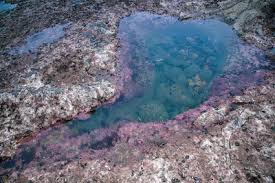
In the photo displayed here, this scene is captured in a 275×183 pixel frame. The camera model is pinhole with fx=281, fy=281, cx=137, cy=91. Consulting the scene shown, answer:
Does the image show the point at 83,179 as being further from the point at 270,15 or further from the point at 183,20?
the point at 270,15

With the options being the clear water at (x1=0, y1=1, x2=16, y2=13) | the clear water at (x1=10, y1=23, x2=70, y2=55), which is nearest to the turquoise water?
the clear water at (x1=10, y1=23, x2=70, y2=55)

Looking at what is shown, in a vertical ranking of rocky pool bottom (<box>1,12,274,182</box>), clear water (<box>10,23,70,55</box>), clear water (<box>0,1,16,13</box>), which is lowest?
rocky pool bottom (<box>1,12,274,182</box>)

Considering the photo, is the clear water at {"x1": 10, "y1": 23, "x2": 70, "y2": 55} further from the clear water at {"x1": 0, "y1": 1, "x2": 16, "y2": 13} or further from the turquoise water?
the clear water at {"x1": 0, "y1": 1, "x2": 16, "y2": 13}

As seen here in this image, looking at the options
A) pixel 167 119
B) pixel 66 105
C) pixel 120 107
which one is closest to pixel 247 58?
pixel 167 119

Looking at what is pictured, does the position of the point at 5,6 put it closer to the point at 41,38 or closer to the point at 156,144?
the point at 41,38

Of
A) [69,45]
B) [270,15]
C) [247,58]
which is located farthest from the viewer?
[270,15]

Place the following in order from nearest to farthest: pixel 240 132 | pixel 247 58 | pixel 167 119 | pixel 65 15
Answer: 1. pixel 240 132
2. pixel 167 119
3. pixel 247 58
4. pixel 65 15

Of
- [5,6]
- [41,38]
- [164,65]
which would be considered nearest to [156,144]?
[164,65]
